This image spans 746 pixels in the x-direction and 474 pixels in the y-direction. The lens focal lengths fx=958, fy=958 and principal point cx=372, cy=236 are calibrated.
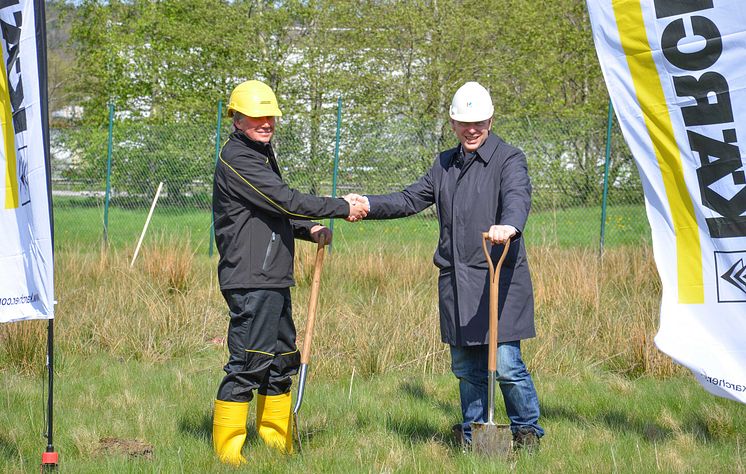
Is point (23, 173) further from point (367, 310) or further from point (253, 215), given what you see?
point (367, 310)

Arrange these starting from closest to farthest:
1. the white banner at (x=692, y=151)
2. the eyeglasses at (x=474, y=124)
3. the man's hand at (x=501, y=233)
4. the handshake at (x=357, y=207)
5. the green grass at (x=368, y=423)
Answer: the white banner at (x=692, y=151)
the man's hand at (x=501, y=233)
the green grass at (x=368, y=423)
the eyeglasses at (x=474, y=124)
the handshake at (x=357, y=207)

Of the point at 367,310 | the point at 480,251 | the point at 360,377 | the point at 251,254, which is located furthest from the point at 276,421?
the point at 367,310

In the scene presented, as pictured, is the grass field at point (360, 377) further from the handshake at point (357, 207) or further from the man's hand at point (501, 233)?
the handshake at point (357, 207)

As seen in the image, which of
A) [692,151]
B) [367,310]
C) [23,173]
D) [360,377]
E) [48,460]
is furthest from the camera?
[367,310]

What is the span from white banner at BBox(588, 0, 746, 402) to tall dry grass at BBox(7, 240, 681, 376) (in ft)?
10.5

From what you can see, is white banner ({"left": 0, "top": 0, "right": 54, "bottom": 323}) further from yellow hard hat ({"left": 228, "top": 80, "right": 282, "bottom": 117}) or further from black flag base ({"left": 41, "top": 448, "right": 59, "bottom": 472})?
yellow hard hat ({"left": 228, "top": 80, "right": 282, "bottom": 117})

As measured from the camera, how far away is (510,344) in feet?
17.2

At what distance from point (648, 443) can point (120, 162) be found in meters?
12.7

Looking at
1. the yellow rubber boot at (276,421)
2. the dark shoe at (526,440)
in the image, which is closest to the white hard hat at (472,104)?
the dark shoe at (526,440)

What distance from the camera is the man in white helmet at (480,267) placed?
5.20 metres

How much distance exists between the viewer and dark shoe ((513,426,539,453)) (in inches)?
208

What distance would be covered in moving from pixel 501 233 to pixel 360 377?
280 cm

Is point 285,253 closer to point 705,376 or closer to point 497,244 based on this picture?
point 497,244

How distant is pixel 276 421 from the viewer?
17.9 feet
